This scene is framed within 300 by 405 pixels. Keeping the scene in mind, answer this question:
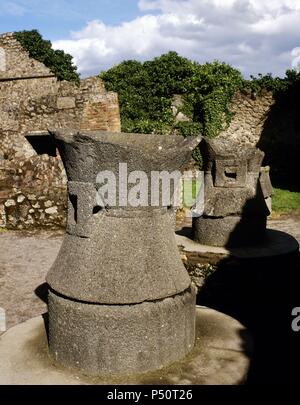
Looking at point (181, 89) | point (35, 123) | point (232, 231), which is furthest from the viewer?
point (181, 89)

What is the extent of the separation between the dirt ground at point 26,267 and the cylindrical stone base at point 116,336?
2.29 m

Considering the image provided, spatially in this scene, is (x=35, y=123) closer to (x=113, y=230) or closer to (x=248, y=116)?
(x=248, y=116)

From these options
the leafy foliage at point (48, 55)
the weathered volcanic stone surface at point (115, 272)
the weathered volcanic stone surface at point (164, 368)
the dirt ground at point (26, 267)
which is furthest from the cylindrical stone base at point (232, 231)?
the leafy foliage at point (48, 55)

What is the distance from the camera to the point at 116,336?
2369 mm

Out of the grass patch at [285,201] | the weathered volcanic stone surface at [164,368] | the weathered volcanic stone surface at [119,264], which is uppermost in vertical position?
the weathered volcanic stone surface at [119,264]

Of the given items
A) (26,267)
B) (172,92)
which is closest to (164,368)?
(26,267)

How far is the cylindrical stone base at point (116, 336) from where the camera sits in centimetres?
237

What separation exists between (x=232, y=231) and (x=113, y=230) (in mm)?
3351

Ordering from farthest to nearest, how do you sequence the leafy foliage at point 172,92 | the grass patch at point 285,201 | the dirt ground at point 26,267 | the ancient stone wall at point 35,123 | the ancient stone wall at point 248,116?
1. the ancient stone wall at point 248,116
2. the leafy foliage at point 172,92
3. the grass patch at point 285,201
4. the ancient stone wall at point 35,123
5. the dirt ground at point 26,267

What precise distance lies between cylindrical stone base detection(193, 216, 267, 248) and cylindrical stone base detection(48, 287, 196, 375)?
312 centimetres

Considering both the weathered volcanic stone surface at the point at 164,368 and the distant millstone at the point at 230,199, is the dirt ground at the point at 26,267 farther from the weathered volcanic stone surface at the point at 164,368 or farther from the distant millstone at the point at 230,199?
the distant millstone at the point at 230,199

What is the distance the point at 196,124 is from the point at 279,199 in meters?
4.85

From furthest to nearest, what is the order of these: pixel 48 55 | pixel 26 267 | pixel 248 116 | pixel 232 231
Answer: pixel 48 55 → pixel 248 116 → pixel 26 267 → pixel 232 231
